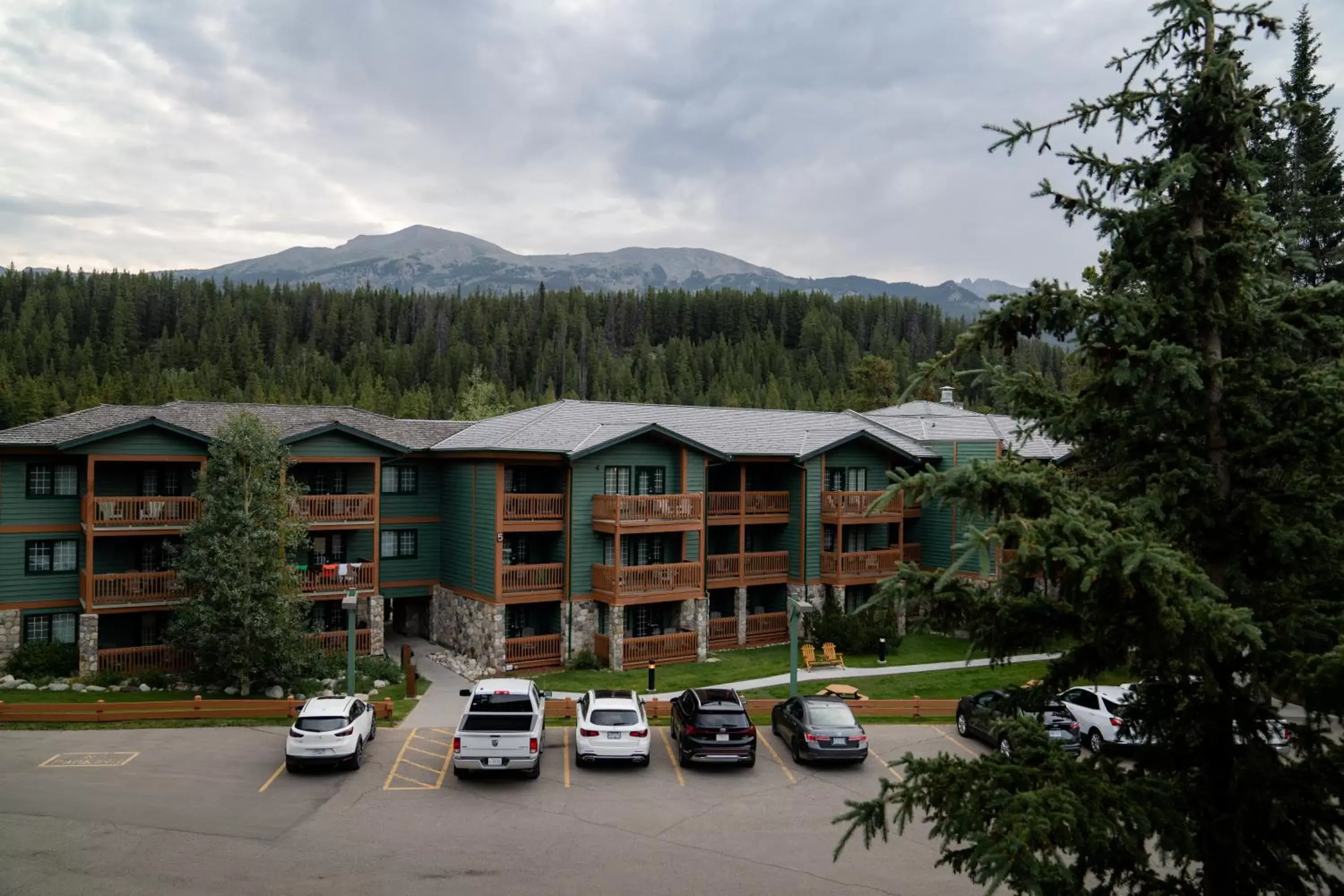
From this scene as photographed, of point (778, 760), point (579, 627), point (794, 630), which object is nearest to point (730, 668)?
point (579, 627)

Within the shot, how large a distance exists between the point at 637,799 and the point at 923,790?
10892 millimetres

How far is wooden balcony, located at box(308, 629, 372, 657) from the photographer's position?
30.9m

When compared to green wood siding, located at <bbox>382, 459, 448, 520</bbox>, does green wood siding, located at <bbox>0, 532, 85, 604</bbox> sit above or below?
below

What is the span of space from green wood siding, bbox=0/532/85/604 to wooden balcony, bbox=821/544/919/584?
85.6 feet

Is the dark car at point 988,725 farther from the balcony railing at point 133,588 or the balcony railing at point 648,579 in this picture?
the balcony railing at point 133,588

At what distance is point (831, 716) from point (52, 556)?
25241mm

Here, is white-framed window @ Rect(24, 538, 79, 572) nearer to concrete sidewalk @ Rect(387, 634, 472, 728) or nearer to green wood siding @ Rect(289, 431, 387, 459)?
green wood siding @ Rect(289, 431, 387, 459)

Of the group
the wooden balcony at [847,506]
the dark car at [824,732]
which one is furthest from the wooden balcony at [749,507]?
the dark car at [824,732]

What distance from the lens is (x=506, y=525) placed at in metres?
31.0

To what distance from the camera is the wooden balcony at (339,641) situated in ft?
101

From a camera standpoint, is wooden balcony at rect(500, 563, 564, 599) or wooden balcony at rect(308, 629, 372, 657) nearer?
wooden balcony at rect(500, 563, 564, 599)

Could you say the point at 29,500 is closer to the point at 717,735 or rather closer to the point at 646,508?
the point at 646,508

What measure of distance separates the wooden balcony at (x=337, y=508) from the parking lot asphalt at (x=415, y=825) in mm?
10582

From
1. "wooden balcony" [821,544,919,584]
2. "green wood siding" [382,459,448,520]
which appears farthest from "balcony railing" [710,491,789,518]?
"green wood siding" [382,459,448,520]
